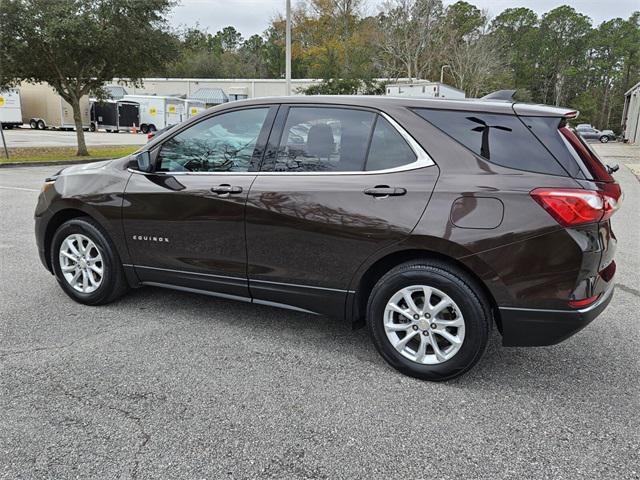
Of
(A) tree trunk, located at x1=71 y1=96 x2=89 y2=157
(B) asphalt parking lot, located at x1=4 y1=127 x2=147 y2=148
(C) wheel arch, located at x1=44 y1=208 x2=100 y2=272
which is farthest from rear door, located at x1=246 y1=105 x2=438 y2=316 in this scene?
(B) asphalt parking lot, located at x1=4 y1=127 x2=147 y2=148

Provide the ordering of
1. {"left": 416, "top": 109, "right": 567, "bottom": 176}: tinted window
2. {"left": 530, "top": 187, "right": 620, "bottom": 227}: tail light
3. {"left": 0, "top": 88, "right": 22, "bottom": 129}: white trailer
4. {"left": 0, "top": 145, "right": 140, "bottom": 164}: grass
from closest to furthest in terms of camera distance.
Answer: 1. {"left": 530, "top": 187, "right": 620, "bottom": 227}: tail light
2. {"left": 416, "top": 109, "right": 567, "bottom": 176}: tinted window
3. {"left": 0, "top": 145, "right": 140, "bottom": 164}: grass
4. {"left": 0, "top": 88, "right": 22, "bottom": 129}: white trailer

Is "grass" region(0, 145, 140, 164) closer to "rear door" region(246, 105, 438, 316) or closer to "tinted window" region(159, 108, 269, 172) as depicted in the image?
"tinted window" region(159, 108, 269, 172)

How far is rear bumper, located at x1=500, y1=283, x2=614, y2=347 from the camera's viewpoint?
2889 mm

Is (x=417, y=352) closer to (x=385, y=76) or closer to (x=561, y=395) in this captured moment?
(x=561, y=395)

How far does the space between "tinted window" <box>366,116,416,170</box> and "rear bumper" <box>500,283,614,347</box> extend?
3.53 ft

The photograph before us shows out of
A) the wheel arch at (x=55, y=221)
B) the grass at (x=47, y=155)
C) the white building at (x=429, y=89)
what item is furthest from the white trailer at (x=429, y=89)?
the wheel arch at (x=55, y=221)

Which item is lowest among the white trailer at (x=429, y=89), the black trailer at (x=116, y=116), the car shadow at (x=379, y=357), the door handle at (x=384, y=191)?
the car shadow at (x=379, y=357)

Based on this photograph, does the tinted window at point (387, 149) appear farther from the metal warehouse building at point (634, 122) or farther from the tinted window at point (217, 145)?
the metal warehouse building at point (634, 122)

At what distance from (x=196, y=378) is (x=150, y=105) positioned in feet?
130

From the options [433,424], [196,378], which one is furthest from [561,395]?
[196,378]

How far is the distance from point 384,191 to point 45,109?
44.3 meters

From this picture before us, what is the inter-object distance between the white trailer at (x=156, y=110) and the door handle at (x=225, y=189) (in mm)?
37325

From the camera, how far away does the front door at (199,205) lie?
12.1ft

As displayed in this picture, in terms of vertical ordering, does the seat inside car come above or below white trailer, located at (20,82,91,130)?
below
